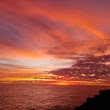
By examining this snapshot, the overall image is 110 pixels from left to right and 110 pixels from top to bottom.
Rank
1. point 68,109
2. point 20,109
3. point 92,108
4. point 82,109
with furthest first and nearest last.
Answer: point 20,109
point 68,109
point 82,109
point 92,108

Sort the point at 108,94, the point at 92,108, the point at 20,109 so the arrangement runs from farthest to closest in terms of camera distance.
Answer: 1. the point at 20,109
2. the point at 108,94
3. the point at 92,108

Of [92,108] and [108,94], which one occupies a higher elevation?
[108,94]

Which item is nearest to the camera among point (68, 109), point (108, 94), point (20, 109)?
point (108, 94)

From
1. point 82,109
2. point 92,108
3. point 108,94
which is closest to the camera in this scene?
point 92,108

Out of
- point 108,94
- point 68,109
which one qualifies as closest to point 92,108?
point 108,94

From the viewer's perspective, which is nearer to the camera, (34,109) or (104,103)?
(104,103)

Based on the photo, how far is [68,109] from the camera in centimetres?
7950

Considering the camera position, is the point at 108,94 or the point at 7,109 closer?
the point at 108,94

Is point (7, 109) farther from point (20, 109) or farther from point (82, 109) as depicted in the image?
point (82, 109)

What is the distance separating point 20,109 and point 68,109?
20.8 m

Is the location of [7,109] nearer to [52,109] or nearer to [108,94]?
[52,109]

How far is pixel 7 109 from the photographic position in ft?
280

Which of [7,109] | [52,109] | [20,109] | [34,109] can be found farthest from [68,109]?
[7,109]

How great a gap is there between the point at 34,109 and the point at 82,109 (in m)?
34.9
